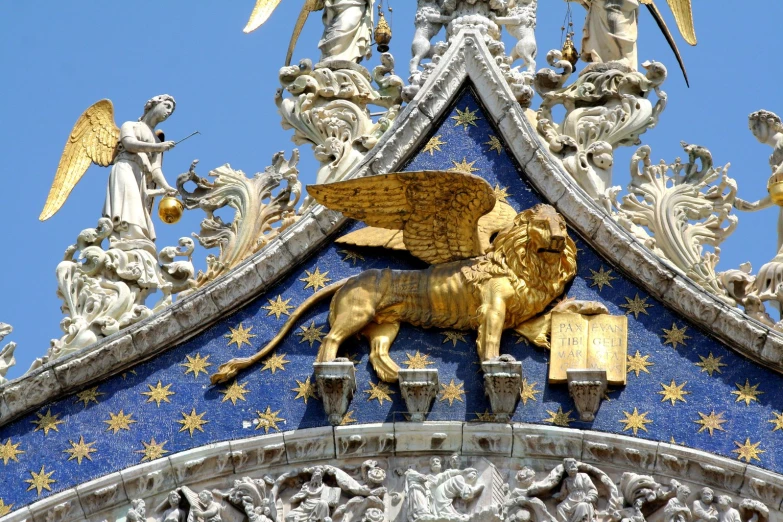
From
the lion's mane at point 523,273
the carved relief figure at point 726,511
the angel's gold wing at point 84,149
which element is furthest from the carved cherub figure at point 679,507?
the angel's gold wing at point 84,149

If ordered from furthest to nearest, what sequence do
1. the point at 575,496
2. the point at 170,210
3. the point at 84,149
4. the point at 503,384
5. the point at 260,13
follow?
the point at 260,13
the point at 84,149
the point at 170,210
the point at 503,384
the point at 575,496

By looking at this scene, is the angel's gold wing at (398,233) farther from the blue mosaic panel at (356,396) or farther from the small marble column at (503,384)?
the small marble column at (503,384)

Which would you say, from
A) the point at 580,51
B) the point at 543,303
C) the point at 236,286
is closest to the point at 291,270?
the point at 236,286

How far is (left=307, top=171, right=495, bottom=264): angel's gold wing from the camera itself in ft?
52.4

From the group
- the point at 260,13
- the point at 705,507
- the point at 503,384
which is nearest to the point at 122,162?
the point at 260,13

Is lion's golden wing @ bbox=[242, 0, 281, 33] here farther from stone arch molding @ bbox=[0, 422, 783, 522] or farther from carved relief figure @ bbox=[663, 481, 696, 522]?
carved relief figure @ bbox=[663, 481, 696, 522]

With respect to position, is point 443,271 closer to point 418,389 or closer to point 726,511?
point 418,389

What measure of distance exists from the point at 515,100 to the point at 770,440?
3.14m

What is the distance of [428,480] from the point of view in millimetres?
15438

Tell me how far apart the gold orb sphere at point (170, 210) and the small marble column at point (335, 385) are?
192 cm

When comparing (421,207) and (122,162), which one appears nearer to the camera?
(421,207)

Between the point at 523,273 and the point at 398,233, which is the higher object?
the point at 398,233

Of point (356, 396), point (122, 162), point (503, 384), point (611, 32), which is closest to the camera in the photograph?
point (503, 384)

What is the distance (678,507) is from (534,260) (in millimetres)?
1945
